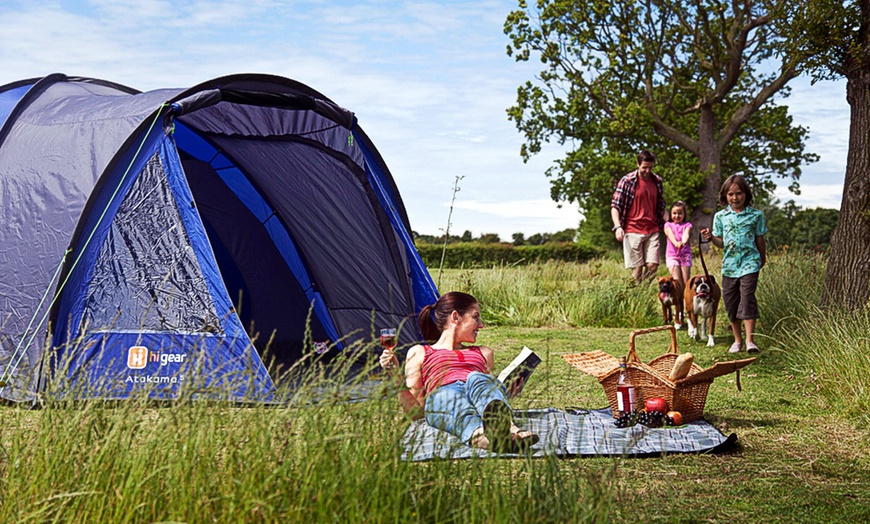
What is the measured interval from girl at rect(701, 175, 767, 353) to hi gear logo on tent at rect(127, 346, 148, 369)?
3.91 m

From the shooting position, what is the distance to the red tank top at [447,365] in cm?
385

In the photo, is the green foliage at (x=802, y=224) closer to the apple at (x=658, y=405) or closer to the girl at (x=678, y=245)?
the girl at (x=678, y=245)

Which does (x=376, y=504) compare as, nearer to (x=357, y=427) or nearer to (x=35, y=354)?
(x=357, y=427)

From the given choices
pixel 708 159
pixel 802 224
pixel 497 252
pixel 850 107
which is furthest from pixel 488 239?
pixel 850 107

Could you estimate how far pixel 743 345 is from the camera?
698 centimetres

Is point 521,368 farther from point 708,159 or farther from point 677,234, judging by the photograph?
point 708,159

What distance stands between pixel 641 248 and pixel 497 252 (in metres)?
14.9

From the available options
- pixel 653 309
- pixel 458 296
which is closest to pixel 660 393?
pixel 458 296

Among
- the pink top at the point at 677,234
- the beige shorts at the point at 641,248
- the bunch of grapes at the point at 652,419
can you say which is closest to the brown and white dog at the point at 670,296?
the pink top at the point at 677,234

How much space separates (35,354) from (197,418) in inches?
119

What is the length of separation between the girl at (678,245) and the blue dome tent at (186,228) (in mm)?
3062

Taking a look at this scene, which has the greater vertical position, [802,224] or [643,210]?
[802,224]

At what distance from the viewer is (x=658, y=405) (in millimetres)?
4230

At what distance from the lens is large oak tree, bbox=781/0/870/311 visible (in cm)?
635
